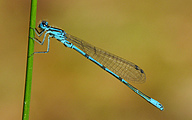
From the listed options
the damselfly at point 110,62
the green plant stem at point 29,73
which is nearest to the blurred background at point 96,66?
the damselfly at point 110,62

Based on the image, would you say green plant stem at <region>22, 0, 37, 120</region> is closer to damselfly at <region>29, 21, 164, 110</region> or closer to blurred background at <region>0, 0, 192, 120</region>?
damselfly at <region>29, 21, 164, 110</region>

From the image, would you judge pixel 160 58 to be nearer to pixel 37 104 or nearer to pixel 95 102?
pixel 95 102

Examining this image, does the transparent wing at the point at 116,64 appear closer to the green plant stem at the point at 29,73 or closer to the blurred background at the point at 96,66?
the blurred background at the point at 96,66

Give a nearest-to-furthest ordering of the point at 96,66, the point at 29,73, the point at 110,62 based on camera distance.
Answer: the point at 29,73 < the point at 110,62 < the point at 96,66

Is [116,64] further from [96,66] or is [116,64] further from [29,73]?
[29,73]

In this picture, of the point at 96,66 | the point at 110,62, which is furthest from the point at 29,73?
the point at 96,66
